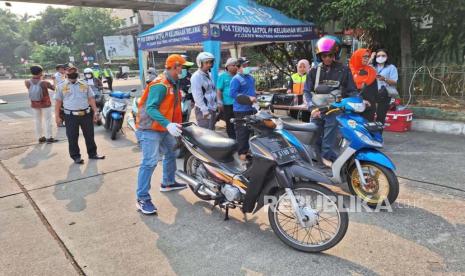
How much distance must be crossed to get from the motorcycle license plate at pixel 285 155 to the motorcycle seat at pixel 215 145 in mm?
711


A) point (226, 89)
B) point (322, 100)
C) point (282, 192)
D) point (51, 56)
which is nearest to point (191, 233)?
point (282, 192)

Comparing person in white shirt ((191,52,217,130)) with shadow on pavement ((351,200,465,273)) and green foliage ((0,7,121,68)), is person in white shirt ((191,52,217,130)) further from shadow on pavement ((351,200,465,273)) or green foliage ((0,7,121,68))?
green foliage ((0,7,121,68))

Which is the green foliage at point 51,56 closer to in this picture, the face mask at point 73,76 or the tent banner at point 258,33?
the tent banner at point 258,33

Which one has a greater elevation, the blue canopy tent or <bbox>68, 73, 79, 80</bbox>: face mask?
the blue canopy tent

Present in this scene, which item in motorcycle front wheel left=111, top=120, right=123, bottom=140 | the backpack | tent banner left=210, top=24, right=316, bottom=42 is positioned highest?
tent banner left=210, top=24, right=316, bottom=42

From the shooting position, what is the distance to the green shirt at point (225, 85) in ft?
Result: 18.8

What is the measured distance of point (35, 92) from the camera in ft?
23.1

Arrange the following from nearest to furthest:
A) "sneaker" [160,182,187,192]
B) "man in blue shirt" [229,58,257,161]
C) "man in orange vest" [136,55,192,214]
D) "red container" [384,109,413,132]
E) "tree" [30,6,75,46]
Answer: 1. "man in orange vest" [136,55,192,214]
2. "sneaker" [160,182,187,192]
3. "man in blue shirt" [229,58,257,161]
4. "red container" [384,109,413,132]
5. "tree" [30,6,75,46]

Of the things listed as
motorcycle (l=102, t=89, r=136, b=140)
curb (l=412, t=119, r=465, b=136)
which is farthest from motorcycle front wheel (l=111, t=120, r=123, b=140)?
curb (l=412, t=119, r=465, b=136)

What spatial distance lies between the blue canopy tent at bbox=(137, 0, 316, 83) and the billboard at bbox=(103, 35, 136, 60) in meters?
39.8

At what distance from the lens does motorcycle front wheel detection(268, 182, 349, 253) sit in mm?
2771

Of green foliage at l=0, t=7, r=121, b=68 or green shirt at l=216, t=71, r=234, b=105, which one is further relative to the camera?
green foliage at l=0, t=7, r=121, b=68

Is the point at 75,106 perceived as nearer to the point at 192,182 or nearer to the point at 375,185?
the point at 192,182

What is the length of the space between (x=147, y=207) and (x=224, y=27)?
4922mm
